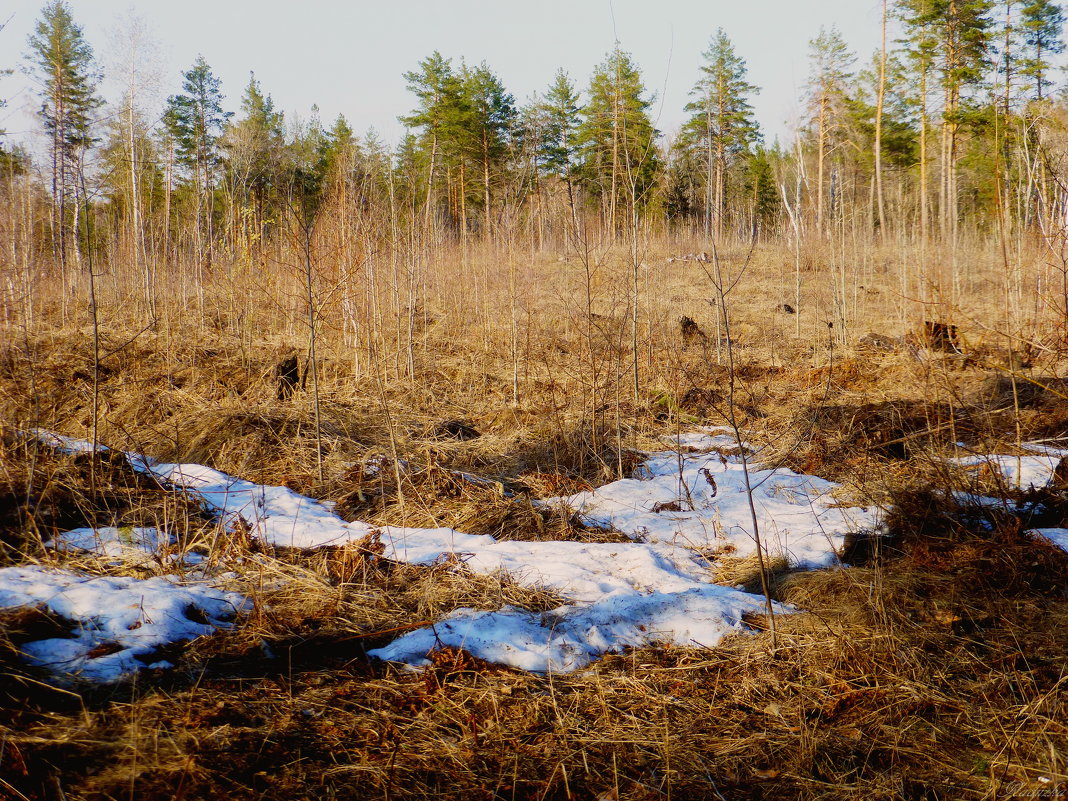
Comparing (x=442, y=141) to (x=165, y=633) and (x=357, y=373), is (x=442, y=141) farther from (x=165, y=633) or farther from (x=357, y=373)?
(x=165, y=633)

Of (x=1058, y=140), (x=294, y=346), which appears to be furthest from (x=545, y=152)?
(x=1058, y=140)

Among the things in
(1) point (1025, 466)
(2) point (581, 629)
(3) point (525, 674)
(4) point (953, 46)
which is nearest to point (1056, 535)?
(1) point (1025, 466)

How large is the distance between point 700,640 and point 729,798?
0.87m

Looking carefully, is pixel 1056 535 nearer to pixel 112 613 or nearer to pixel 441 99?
pixel 112 613

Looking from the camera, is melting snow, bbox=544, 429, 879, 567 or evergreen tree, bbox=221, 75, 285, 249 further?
evergreen tree, bbox=221, 75, 285, 249

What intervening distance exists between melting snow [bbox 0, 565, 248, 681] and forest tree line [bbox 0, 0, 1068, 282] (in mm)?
2364

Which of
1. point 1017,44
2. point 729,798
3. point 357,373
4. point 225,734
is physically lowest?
point 729,798

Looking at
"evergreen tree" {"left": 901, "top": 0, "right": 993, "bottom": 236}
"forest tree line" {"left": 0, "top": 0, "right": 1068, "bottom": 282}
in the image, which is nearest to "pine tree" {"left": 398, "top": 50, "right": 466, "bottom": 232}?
"forest tree line" {"left": 0, "top": 0, "right": 1068, "bottom": 282}

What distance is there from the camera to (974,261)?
16484mm

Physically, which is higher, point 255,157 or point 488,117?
point 488,117

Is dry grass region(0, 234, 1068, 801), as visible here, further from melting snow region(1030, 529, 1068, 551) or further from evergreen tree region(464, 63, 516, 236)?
evergreen tree region(464, 63, 516, 236)

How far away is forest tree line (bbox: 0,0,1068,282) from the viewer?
29.8ft

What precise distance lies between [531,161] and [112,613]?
26.9 metres

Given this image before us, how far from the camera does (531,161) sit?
26859 mm
